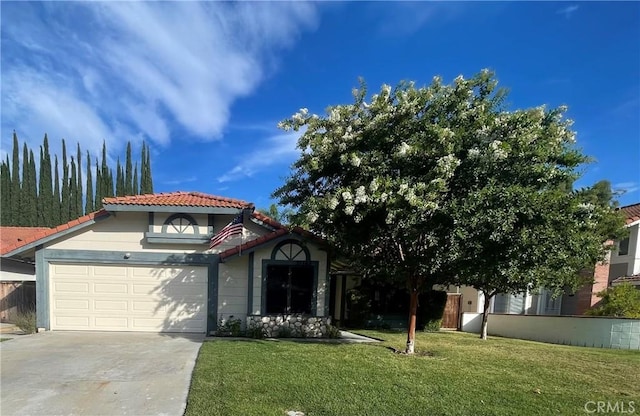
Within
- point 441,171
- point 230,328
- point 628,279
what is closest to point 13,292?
point 230,328

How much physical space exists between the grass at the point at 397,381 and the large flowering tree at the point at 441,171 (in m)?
1.99

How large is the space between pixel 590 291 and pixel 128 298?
Result: 18906 mm

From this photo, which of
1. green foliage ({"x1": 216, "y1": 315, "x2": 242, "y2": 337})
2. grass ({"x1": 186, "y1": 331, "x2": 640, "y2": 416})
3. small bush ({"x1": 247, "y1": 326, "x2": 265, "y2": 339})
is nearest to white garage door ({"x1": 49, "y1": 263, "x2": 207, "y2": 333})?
green foliage ({"x1": 216, "y1": 315, "x2": 242, "y2": 337})

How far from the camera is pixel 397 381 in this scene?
6.47m

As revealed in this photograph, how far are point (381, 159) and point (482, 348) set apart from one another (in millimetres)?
6451

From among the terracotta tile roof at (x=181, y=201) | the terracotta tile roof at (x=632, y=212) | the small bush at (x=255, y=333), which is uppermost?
the terracotta tile roof at (x=632, y=212)

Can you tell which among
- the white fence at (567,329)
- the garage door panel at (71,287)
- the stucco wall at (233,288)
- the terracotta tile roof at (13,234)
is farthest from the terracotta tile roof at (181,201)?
the terracotta tile roof at (13,234)

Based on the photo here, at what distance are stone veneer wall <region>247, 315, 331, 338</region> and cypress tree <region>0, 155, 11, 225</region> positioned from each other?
34888mm

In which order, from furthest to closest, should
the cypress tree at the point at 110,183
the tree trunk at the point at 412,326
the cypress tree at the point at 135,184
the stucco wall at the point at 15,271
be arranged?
1. the cypress tree at the point at 135,184
2. the cypress tree at the point at 110,183
3. the stucco wall at the point at 15,271
4. the tree trunk at the point at 412,326

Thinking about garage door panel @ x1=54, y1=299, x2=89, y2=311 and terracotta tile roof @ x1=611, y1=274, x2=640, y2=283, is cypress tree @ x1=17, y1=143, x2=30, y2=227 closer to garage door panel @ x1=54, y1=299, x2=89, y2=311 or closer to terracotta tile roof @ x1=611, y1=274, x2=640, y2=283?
garage door panel @ x1=54, y1=299, x2=89, y2=311

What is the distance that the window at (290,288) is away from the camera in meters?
11.6

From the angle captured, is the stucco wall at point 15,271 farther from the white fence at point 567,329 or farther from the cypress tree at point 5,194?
the cypress tree at point 5,194

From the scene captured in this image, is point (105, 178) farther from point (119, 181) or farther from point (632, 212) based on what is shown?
point (632, 212)

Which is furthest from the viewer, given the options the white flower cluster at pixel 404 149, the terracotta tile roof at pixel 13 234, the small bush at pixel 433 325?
the terracotta tile roof at pixel 13 234
